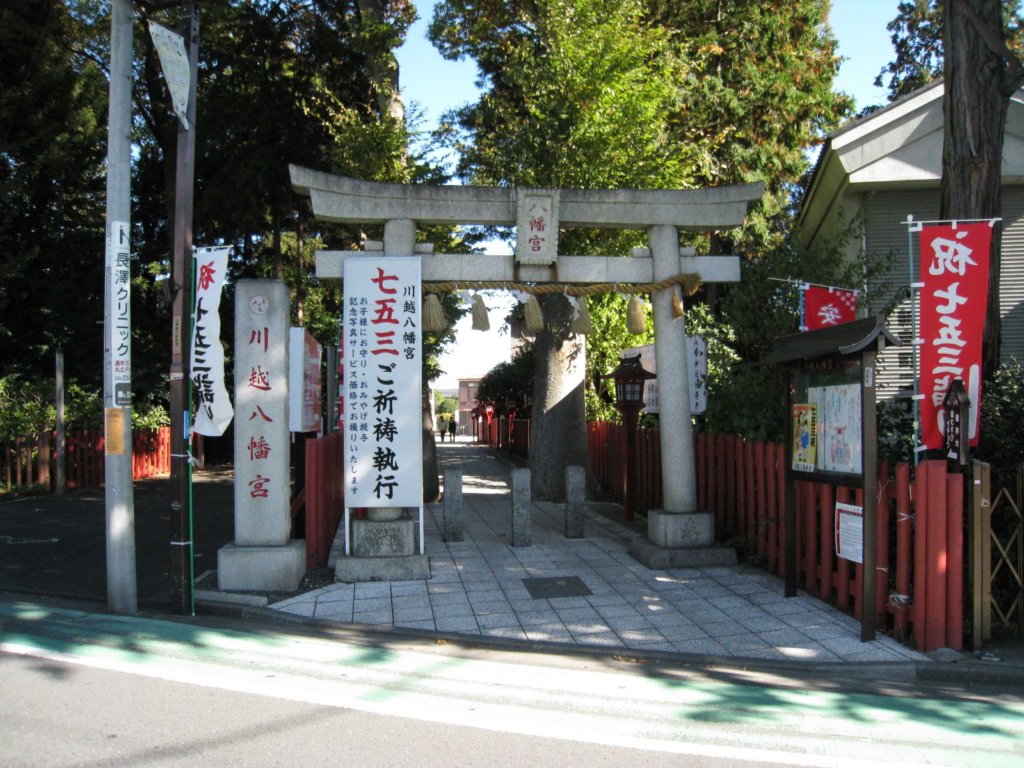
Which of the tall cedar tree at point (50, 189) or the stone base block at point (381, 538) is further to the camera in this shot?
the tall cedar tree at point (50, 189)

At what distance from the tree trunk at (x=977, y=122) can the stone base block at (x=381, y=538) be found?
6418 millimetres

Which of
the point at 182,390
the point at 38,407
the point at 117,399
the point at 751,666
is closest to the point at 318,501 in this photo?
the point at 182,390

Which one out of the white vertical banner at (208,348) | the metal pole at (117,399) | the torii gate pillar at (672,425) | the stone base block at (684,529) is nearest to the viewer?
the metal pole at (117,399)

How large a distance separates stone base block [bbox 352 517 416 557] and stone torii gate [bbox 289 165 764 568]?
2.79 metres

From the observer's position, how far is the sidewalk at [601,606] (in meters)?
6.41

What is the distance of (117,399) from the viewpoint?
24.3ft

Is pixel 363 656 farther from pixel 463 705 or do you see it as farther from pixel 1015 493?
pixel 1015 493

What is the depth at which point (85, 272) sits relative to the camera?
19359mm

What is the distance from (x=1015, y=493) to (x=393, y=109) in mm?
11693

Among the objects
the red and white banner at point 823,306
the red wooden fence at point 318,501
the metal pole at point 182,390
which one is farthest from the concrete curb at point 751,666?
the red and white banner at point 823,306

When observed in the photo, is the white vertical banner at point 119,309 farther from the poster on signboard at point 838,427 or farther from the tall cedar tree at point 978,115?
the tall cedar tree at point 978,115

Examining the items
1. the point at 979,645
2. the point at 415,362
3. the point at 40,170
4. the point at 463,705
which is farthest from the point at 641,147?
the point at 40,170

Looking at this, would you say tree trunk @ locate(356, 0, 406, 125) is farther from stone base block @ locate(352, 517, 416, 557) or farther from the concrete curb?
the concrete curb

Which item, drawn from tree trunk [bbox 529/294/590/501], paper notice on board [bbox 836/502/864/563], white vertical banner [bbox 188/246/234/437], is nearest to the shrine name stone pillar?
white vertical banner [bbox 188/246/234/437]
